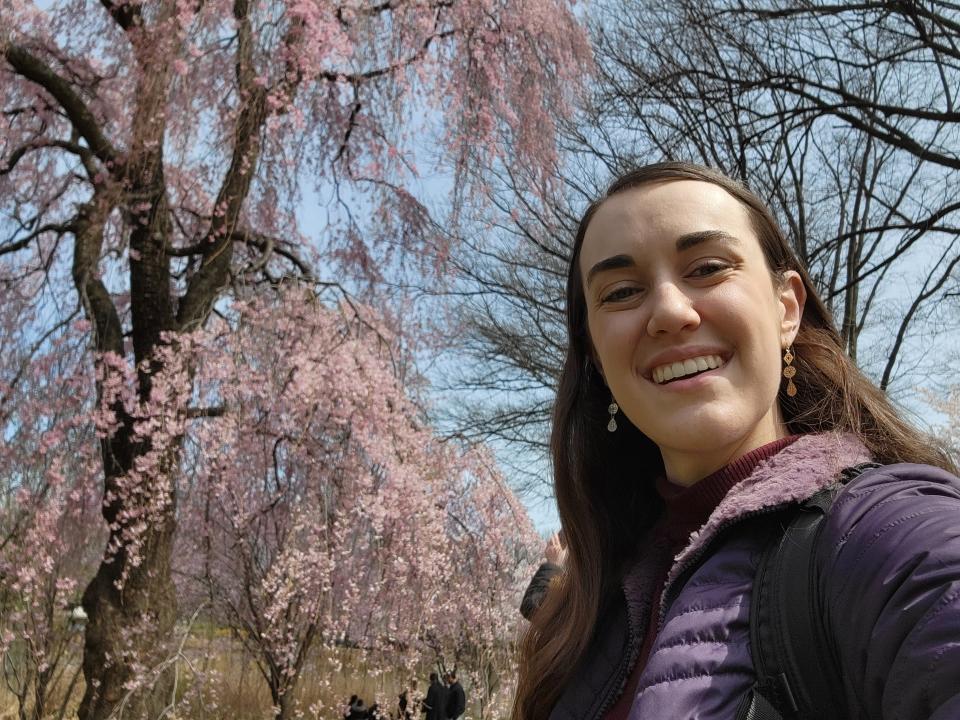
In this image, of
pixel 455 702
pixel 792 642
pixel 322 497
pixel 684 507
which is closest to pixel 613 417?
pixel 684 507

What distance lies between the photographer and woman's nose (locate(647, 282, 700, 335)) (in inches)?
38.7

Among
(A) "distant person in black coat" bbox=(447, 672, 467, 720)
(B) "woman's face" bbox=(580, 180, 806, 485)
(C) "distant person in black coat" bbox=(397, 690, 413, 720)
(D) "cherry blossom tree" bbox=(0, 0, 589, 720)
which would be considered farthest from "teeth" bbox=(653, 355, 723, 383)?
(A) "distant person in black coat" bbox=(447, 672, 467, 720)

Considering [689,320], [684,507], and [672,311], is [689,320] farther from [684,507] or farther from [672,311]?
[684,507]

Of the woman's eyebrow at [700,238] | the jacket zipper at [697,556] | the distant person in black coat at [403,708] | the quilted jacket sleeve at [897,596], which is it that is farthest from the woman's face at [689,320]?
the distant person in black coat at [403,708]

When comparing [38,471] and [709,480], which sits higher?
[38,471]

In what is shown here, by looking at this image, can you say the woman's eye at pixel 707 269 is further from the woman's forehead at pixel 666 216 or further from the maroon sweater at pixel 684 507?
the maroon sweater at pixel 684 507

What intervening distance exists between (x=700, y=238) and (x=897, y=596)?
486 mm

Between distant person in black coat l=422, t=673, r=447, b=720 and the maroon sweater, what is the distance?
23.3 ft

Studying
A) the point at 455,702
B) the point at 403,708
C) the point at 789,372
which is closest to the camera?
the point at 789,372

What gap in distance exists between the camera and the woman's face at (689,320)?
3.24 feet

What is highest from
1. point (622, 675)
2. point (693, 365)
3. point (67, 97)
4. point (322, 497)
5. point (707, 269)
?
point (67, 97)

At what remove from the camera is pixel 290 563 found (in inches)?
220

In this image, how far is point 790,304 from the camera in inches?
44.8

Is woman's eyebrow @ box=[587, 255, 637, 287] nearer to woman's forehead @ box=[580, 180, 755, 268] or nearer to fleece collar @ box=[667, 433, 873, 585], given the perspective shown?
woman's forehead @ box=[580, 180, 755, 268]
